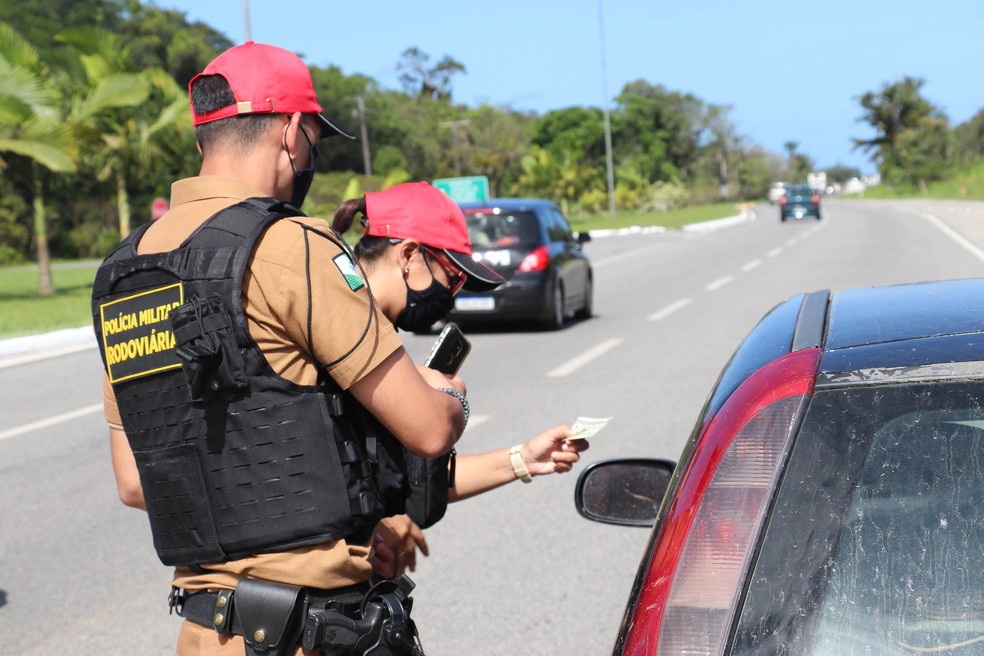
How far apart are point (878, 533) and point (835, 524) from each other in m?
0.07

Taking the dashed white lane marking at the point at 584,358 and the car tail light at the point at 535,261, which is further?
the car tail light at the point at 535,261

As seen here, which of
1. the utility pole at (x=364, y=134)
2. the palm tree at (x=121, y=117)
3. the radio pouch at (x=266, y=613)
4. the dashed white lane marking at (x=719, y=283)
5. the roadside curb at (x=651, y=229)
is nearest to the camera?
the radio pouch at (x=266, y=613)

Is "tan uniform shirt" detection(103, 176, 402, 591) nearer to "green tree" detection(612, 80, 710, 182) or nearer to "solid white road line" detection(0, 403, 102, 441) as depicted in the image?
"solid white road line" detection(0, 403, 102, 441)

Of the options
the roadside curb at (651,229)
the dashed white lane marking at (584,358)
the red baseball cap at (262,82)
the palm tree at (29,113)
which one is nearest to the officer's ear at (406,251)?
the red baseball cap at (262,82)

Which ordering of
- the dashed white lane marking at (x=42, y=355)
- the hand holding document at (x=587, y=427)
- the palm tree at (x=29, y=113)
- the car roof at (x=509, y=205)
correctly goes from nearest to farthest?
the hand holding document at (x=587, y=427) < the dashed white lane marking at (x=42, y=355) < the car roof at (x=509, y=205) < the palm tree at (x=29, y=113)

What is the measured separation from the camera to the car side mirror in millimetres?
2709

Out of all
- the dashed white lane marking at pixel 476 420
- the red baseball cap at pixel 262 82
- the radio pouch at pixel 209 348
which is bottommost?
the dashed white lane marking at pixel 476 420

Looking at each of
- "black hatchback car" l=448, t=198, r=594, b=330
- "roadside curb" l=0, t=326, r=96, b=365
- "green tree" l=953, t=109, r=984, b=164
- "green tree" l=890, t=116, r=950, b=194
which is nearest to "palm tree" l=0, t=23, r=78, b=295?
"roadside curb" l=0, t=326, r=96, b=365

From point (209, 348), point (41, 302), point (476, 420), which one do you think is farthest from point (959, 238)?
point (209, 348)

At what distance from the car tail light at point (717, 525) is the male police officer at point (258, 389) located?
0.56m

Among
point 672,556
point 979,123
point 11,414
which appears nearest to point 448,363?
point 672,556

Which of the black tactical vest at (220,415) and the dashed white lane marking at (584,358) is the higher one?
the black tactical vest at (220,415)

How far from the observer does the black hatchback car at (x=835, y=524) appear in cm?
166

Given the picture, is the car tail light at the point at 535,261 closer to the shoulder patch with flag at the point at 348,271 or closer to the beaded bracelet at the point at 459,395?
the beaded bracelet at the point at 459,395
